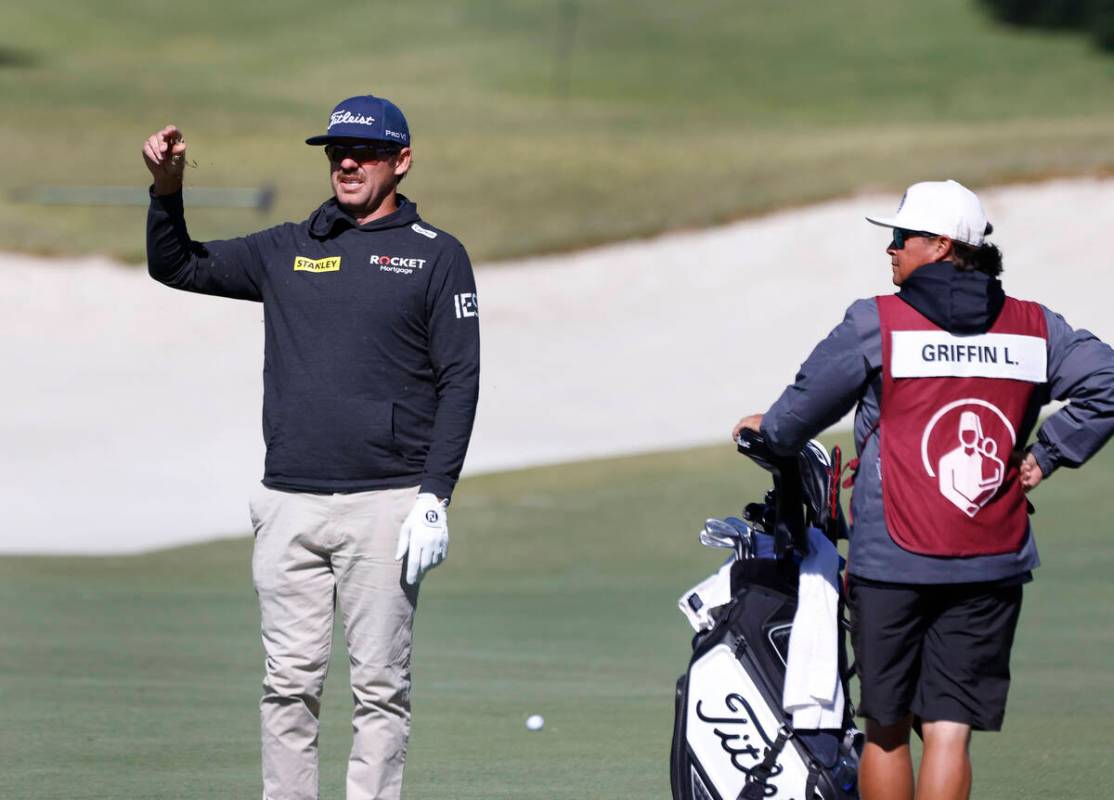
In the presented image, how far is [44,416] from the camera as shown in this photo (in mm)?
16719

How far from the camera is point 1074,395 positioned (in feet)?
15.3

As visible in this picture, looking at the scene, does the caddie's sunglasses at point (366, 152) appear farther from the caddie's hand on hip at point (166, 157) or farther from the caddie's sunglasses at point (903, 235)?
the caddie's sunglasses at point (903, 235)

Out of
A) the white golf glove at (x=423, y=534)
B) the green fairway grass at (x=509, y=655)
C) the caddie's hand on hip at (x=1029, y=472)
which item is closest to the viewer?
the caddie's hand on hip at (x=1029, y=472)

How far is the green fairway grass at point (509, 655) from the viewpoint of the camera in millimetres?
6082

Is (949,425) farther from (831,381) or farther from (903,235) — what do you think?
(903,235)

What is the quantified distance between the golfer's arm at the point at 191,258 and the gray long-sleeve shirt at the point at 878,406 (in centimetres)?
151

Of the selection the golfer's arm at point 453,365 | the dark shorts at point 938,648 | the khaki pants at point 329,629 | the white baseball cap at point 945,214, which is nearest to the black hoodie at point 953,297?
the white baseball cap at point 945,214

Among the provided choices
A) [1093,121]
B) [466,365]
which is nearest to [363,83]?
[1093,121]

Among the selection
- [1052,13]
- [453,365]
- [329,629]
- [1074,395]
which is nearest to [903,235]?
[1074,395]

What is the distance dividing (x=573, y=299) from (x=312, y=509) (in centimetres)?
1503

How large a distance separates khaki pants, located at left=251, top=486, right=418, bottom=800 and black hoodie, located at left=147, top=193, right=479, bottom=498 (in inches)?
3.1

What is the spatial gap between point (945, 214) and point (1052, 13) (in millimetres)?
35921

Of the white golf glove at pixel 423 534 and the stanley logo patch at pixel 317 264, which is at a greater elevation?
the stanley logo patch at pixel 317 264

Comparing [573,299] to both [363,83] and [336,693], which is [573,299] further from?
[363,83]
